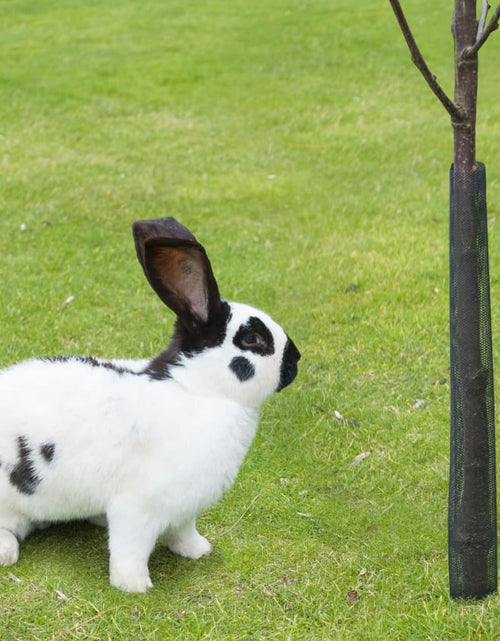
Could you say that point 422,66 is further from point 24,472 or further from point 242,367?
point 24,472

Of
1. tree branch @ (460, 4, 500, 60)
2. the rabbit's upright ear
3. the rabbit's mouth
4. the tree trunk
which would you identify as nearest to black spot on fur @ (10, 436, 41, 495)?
the rabbit's upright ear

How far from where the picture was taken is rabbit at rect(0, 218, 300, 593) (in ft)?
12.6

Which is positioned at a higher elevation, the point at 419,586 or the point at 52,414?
the point at 52,414

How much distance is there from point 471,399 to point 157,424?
4.17 ft

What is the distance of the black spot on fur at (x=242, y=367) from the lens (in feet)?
12.7

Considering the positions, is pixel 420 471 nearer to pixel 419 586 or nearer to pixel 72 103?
pixel 419 586

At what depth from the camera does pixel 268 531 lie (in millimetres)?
4617

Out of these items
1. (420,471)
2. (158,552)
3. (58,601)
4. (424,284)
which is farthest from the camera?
(424,284)

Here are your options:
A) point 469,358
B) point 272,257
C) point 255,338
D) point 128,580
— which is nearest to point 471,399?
point 469,358

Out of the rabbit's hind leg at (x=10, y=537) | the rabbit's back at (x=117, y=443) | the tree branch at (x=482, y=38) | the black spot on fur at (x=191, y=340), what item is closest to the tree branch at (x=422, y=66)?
the tree branch at (x=482, y=38)

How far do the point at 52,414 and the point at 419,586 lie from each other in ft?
5.72

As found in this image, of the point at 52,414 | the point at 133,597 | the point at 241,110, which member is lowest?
the point at 241,110

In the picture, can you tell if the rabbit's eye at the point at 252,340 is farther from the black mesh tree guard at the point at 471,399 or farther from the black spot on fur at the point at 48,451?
the black spot on fur at the point at 48,451

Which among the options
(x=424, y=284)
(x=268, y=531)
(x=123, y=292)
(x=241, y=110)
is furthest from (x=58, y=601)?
(x=241, y=110)
